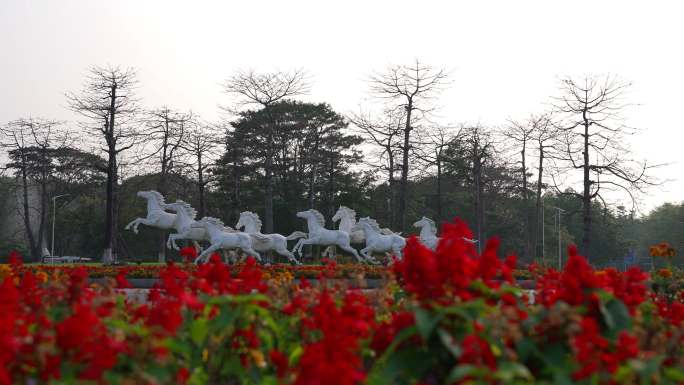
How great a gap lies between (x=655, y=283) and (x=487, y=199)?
39018mm

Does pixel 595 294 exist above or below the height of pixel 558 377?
above

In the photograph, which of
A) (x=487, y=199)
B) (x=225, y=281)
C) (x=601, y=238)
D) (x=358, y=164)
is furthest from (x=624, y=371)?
(x=601, y=238)

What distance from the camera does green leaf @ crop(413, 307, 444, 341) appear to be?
12.1 feet

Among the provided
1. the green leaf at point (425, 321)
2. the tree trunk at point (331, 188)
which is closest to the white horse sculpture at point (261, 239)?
the tree trunk at point (331, 188)

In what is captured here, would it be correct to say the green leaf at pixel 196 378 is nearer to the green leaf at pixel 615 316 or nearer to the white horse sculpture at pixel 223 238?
the green leaf at pixel 615 316

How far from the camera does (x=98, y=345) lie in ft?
11.3

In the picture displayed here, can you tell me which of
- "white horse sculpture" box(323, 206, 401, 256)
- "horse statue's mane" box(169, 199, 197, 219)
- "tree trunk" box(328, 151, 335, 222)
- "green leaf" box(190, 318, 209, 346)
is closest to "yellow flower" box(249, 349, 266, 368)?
"green leaf" box(190, 318, 209, 346)

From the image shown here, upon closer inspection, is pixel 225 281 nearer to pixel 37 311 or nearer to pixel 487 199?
pixel 37 311

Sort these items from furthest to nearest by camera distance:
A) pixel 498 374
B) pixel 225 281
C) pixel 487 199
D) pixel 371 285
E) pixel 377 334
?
pixel 487 199 < pixel 371 285 < pixel 225 281 < pixel 377 334 < pixel 498 374

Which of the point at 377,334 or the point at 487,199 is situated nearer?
the point at 377,334

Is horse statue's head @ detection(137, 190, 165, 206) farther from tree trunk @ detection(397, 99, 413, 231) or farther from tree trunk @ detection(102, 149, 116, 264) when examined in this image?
tree trunk @ detection(397, 99, 413, 231)

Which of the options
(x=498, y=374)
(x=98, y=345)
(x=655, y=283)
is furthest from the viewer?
(x=655, y=283)

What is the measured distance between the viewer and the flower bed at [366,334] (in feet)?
11.4

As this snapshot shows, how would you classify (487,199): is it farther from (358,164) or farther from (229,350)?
(229,350)
